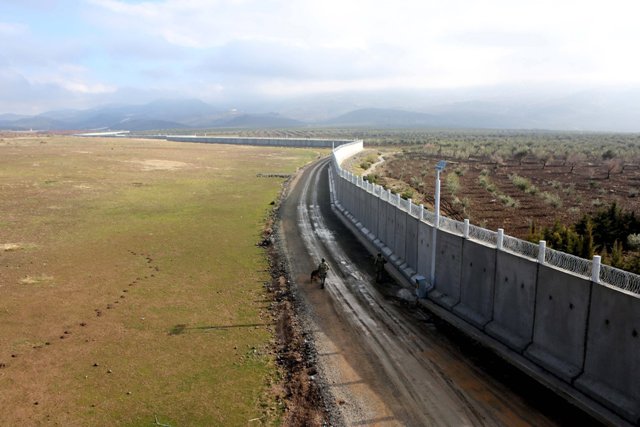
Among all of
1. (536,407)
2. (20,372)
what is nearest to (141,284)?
(20,372)

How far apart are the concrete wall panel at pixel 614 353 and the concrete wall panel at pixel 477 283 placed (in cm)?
411

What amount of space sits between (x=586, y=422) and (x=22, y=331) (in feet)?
53.7

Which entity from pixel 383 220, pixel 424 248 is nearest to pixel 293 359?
pixel 424 248

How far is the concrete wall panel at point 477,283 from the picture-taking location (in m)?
16.0

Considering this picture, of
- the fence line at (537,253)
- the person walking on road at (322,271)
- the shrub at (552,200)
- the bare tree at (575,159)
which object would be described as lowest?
the person walking on road at (322,271)

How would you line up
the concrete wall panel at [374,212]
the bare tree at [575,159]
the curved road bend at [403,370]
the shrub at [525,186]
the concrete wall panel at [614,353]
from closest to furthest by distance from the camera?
the concrete wall panel at [614,353], the curved road bend at [403,370], the concrete wall panel at [374,212], the shrub at [525,186], the bare tree at [575,159]

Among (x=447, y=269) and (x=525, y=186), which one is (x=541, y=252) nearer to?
(x=447, y=269)

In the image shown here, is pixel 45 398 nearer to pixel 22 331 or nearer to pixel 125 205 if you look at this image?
pixel 22 331

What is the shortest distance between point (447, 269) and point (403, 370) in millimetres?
5914

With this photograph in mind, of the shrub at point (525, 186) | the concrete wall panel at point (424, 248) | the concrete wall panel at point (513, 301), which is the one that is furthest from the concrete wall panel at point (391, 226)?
the shrub at point (525, 186)

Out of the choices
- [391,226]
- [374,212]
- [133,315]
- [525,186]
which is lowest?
[133,315]

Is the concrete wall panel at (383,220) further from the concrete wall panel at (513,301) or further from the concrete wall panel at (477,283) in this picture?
the concrete wall panel at (513,301)

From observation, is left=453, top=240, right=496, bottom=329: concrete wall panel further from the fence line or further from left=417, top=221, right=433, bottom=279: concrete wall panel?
left=417, top=221, right=433, bottom=279: concrete wall panel

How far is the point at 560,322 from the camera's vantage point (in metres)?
12.9
